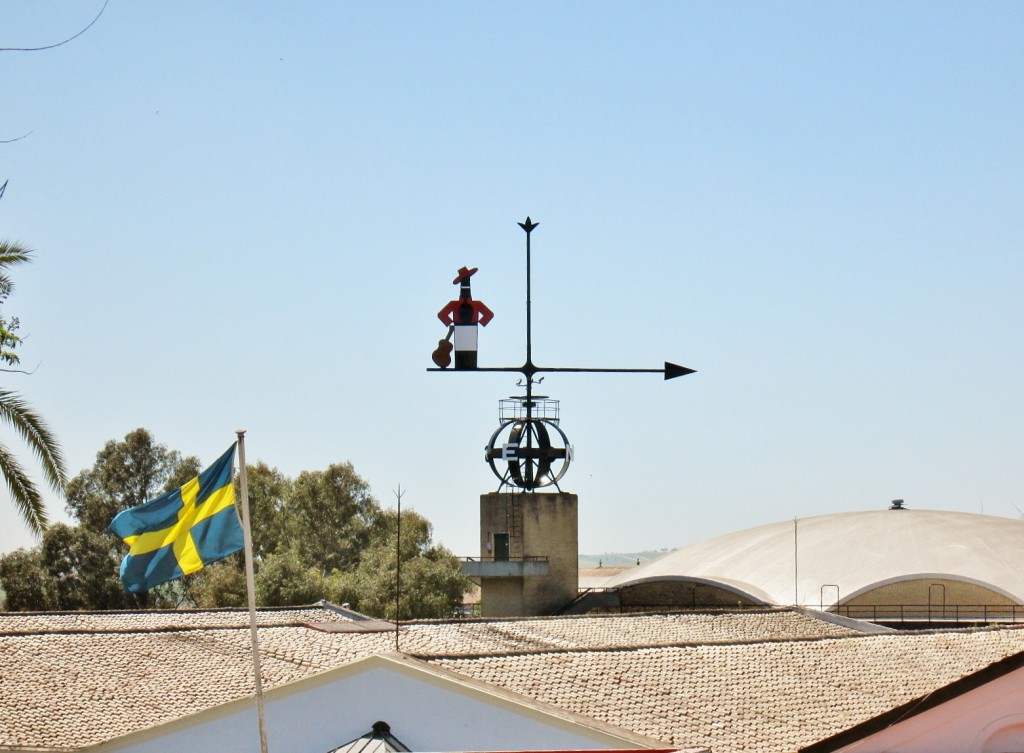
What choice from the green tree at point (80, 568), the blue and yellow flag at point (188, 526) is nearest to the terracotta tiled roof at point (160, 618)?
the blue and yellow flag at point (188, 526)

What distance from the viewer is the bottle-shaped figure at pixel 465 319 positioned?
39875 millimetres

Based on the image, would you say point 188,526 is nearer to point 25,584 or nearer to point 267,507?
point 25,584

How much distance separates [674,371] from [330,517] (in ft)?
185

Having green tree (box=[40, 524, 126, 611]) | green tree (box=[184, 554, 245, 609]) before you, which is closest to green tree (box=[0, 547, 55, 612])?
green tree (box=[40, 524, 126, 611])

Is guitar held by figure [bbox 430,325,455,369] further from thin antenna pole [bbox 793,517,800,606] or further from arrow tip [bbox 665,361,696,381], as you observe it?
thin antenna pole [bbox 793,517,800,606]

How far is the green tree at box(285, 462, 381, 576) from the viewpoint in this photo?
9319 centimetres

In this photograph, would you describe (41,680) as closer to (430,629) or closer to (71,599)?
(430,629)

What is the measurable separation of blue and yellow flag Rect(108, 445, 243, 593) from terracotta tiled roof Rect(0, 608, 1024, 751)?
790 cm

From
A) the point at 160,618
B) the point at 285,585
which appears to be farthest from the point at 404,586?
the point at 160,618

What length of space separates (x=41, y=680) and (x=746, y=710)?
13756 millimetres

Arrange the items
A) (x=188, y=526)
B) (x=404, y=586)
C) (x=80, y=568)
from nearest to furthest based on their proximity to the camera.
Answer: (x=188, y=526)
(x=404, y=586)
(x=80, y=568)

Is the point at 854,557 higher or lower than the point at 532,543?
lower

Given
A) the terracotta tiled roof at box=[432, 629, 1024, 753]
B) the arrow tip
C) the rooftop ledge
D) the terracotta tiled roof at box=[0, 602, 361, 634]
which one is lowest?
the terracotta tiled roof at box=[432, 629, 1024, 753]

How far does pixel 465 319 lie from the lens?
4003 cm
